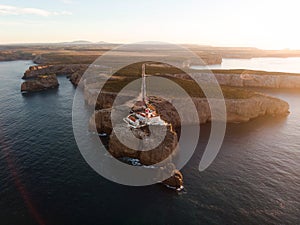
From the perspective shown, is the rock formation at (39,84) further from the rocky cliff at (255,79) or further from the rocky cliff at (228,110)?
the rocky cliff at (255,79)

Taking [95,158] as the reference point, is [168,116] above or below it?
above

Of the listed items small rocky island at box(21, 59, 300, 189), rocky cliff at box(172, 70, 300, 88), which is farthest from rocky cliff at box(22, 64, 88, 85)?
rocky cliff at box(172, 70, 300, 88)

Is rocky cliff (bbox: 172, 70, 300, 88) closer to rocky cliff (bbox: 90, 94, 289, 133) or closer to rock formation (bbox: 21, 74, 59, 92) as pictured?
rocky cliff (bbox: 90, 94, 289, 133)

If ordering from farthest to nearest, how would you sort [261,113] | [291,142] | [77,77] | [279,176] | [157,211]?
[77,77] < [261,113] < [291,142] < [279,176] < [157,211]

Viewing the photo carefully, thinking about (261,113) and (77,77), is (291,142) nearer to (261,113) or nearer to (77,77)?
(261,113)

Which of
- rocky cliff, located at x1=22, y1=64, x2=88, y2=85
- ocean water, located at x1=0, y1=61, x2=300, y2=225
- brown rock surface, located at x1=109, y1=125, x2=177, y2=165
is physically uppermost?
rocky cliff, located at x1=22, y1=64, x2=88, y2=85

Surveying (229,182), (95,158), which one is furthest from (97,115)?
(229,182)

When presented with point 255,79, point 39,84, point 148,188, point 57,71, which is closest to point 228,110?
point 148,188
